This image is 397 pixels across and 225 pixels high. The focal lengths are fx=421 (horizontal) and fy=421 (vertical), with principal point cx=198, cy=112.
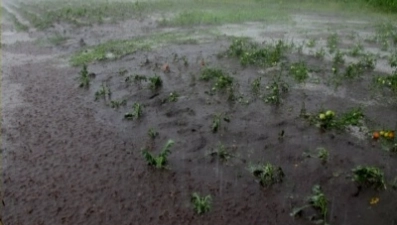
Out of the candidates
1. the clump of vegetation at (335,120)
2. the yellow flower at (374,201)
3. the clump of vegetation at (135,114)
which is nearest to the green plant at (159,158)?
the clump of vegetation at (135,114)

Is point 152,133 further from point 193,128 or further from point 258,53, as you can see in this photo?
point 258,53

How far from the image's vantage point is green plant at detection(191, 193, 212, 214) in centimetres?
578

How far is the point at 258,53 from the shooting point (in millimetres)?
12023

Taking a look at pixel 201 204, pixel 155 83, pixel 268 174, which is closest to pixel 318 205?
pixel 268 174

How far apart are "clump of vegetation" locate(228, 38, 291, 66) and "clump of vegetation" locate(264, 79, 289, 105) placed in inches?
64.5

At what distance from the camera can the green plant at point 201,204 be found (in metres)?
5.78

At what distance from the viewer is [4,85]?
11.5 m

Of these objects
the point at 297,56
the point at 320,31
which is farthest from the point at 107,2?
the point at 297,56

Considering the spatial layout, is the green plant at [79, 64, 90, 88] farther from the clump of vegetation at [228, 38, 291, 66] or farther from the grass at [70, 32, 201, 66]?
the clump of vegetation at [228, 38, 291, 66]

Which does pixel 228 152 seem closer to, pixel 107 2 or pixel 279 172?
pixel 279 172

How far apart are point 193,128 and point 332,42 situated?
7.58 meters

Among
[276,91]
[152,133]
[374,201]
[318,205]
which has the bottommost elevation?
[374,201]

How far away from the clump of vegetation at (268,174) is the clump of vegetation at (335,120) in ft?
5.77

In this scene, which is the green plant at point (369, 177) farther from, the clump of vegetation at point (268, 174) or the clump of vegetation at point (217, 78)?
the clump of vegetation at point (217, 78)
